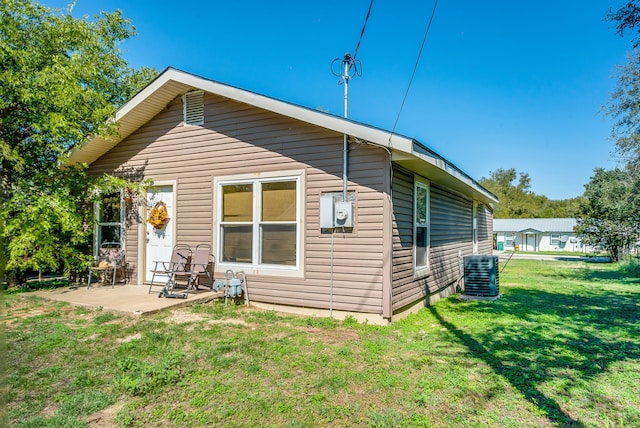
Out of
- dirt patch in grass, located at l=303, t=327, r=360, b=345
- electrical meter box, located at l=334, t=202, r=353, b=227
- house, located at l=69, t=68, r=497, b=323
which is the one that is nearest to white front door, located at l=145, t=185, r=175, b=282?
house, located at l=69, t=68, r=497, b=323

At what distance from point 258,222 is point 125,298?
8.43ft

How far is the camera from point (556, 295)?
337 inches

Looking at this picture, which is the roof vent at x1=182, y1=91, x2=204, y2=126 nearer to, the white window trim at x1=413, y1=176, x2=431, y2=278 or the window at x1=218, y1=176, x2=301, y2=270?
the window at x1=218, y1=176, x2=301, y2=270

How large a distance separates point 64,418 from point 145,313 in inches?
107

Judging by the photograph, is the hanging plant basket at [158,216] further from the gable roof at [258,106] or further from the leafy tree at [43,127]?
the gable roof at [258,106]

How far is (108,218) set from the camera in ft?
27.1

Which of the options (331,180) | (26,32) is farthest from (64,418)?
(26,32)

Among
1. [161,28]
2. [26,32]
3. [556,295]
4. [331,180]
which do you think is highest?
[161,28]

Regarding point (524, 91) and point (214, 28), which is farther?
point (524, 91)

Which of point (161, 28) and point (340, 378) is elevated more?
point (161, 28)

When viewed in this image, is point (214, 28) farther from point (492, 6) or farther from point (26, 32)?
point (492, 6)

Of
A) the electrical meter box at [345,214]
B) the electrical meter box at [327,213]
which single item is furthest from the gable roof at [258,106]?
the electrical meter box at [327,213]

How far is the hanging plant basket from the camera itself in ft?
24.2

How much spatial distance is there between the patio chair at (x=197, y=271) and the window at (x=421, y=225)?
3.72m
